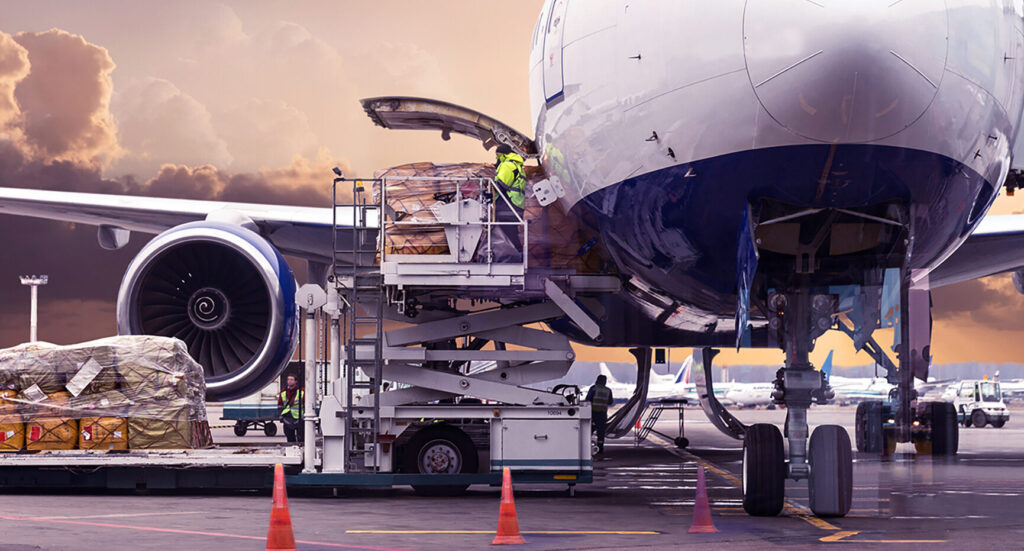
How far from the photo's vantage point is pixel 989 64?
7.70 m

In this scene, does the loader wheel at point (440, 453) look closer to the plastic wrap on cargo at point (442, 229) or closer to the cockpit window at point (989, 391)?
the plastic wrap on cargo at point (442, 229)

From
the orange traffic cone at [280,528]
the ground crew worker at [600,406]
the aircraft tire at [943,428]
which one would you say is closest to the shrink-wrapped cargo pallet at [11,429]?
the orange traffic cone at [280,528]

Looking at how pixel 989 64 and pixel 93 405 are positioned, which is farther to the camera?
pixel 93 405

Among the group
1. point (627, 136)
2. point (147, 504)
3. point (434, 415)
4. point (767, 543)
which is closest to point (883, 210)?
point (627, 136)

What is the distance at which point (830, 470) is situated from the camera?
923 cm

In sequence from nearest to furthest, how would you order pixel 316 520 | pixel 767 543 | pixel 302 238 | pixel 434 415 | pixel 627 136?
pixel 767 543 → pixel 627 136 → pixel 316 520 → pixel 434 415 → pixel 302 238

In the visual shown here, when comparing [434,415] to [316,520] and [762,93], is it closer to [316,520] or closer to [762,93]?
[316,520]

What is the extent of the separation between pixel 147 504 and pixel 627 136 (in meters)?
5.60

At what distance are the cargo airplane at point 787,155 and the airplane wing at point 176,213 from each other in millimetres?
3177

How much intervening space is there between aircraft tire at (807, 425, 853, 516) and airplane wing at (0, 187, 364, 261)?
6.69m

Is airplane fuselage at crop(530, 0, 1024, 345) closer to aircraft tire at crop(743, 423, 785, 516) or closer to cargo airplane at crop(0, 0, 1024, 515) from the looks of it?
cargo airplane at crop(0, 0, 1024, 515)

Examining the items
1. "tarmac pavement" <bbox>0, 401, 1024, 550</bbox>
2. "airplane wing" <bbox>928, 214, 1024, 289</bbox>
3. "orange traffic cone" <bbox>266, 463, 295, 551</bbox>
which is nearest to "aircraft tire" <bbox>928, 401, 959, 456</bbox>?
"airplane wing" <bbox>928, 214, 1024, 289</bbox>

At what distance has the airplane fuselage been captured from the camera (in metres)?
7.21

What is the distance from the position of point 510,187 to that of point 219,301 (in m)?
3.85
